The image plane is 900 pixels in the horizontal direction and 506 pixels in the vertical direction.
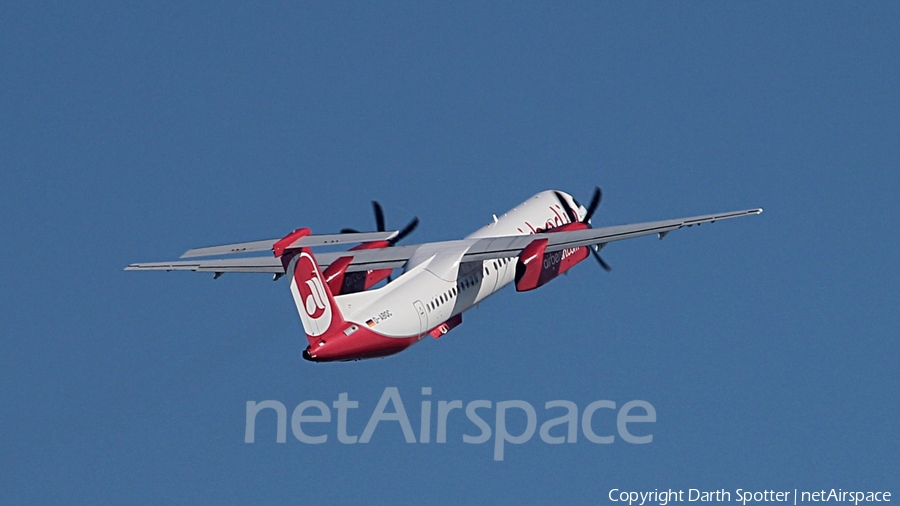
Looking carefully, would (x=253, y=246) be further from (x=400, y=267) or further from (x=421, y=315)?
(x=400, y=267)

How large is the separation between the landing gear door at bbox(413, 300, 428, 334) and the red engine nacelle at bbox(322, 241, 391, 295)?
10.9ft

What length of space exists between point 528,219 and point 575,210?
11.0ft

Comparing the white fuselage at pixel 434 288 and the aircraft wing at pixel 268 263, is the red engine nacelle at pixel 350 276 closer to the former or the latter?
the aircraft wing at pixel 268 263

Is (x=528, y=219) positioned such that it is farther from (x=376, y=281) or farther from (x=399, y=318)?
(x=399, y=318)

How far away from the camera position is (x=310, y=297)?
41750 millimetres

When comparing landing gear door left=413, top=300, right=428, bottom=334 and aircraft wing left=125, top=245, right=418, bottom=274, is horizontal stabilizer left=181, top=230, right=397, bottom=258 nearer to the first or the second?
landing gear door left=413, top=300, right=428, bottom=334

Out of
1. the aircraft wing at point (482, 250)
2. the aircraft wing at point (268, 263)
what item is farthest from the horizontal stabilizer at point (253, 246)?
the aircraft wing at point (268, 263)

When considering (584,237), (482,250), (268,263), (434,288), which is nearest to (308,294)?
(434,288)

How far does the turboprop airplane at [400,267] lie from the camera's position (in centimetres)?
4175

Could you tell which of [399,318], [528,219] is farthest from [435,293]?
[528,219]

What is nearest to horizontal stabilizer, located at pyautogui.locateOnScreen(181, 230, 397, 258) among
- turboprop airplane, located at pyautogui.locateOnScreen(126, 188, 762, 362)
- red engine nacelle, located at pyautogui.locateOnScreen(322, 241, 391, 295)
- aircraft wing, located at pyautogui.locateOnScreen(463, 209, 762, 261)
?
turboprop airplane, located at pyautogui.locateOnScreen(126, 188, 762, 362)

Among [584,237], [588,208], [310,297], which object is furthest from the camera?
[588,208]

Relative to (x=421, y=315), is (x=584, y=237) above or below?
above

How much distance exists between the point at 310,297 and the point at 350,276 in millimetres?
5806
